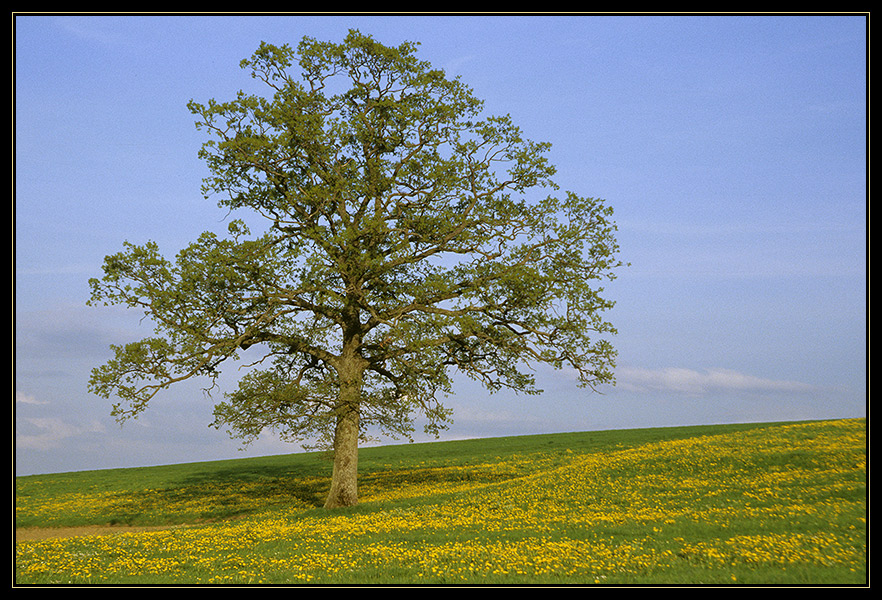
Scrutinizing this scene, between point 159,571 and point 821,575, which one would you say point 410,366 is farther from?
point 821,575

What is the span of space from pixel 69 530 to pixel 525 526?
26059 mm

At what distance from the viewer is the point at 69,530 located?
113ft

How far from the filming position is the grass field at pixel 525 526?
631 inches

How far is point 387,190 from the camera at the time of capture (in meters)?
31.0

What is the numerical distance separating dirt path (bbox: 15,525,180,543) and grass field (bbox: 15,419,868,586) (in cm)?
35

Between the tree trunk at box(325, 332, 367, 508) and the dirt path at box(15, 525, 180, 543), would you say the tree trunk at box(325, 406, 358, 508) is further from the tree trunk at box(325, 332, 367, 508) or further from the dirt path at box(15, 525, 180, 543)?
the dirt path at box(15, 525, 180, 543)

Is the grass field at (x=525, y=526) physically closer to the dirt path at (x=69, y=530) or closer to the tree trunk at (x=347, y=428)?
the dirt path at (x=69, y=530)

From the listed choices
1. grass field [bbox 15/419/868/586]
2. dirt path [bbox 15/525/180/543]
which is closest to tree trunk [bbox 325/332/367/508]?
grass field [bbox 15/419/868/586]

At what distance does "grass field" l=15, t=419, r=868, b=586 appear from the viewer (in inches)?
631

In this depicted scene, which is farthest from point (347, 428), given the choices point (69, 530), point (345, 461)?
point (69, 530)

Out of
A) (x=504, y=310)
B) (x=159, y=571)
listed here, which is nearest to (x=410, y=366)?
(x=504, y=310)

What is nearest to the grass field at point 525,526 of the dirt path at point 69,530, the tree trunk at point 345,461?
the dirt path at point 69,530

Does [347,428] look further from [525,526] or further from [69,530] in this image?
[69,530]

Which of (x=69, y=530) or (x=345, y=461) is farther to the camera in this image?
(x=69, y=530)
